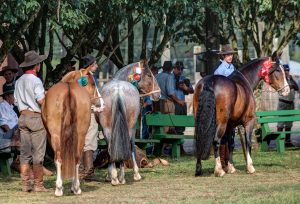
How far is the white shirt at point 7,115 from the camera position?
62.5 ft

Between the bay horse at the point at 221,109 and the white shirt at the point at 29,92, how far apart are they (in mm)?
3394

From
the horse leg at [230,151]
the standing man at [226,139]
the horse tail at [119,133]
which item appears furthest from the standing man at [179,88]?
the horse tail at [119,133]

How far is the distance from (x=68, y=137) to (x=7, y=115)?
4.92 meters

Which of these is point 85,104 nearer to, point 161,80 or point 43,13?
point 43,13

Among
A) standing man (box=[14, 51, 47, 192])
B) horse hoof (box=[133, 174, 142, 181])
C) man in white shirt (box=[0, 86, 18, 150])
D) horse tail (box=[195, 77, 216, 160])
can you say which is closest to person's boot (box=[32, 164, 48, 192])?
standing man (box=[14, 51, 47, 192])

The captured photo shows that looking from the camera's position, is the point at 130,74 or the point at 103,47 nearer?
the point at 130,74

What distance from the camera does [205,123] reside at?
17.1 m

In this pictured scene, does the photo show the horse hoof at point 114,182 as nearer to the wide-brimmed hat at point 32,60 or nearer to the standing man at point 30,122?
the standing man at point 30,122

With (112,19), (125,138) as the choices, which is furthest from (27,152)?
(112,19)

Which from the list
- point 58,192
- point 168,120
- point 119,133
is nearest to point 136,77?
point 119,133

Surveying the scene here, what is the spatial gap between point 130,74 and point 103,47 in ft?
17.3

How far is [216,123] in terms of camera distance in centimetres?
1733

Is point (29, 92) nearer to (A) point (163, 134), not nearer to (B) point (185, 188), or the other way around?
(B) point (185, 188)

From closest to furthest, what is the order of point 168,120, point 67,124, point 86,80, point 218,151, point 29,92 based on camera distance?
point 67,124 → point 29,92 → point 86,80 → point 218,151 → point 168,120
